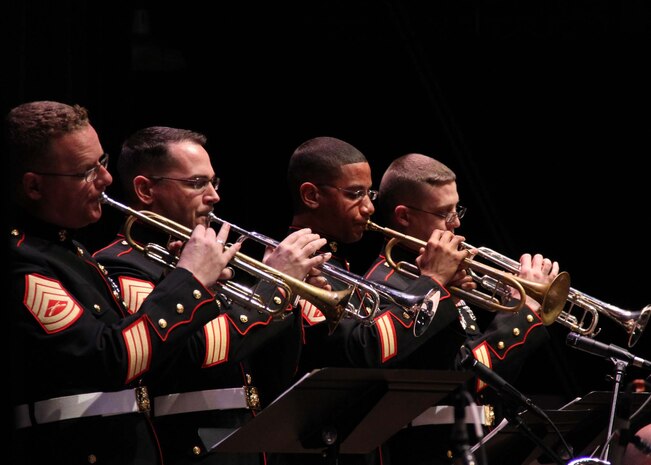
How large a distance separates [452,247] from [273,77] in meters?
2.17

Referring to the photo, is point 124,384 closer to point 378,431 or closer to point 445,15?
point 378,431

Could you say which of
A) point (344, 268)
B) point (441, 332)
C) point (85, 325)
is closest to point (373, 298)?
point (441, 332)

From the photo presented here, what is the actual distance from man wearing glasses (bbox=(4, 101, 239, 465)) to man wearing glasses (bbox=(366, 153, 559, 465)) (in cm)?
120

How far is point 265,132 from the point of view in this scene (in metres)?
5.81

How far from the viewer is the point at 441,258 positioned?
161 inches

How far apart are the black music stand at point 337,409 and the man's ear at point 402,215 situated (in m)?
1.90

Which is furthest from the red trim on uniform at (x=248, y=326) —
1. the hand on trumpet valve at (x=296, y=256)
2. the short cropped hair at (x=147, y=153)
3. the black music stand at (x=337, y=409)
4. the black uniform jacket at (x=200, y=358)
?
the short cropped hair at (x=147, y=153)

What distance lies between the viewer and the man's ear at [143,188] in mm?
3832

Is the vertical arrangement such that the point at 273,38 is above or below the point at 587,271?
above

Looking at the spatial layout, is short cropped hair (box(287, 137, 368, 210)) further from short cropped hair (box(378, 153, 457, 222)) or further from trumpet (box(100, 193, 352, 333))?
trumpet (box(100, 193, 352, 333))

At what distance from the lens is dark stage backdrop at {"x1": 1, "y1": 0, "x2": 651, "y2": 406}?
571cm

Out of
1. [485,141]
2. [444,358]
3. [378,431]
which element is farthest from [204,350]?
[485,141]

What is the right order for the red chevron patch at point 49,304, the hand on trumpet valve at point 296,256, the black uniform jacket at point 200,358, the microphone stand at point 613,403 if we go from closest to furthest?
the red chevron patch at point 49,304 → the black uniform jacket at point 200,358 → the microphone stand at point 613,403 → the hand on trumpet valve at point 296,256

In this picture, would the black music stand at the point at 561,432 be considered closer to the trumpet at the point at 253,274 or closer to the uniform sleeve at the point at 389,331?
the uniform sleeve at the point at 389,331
